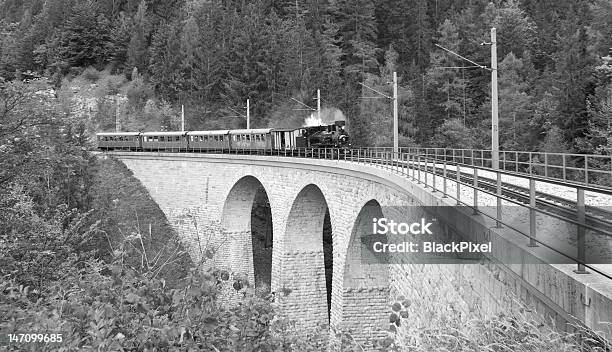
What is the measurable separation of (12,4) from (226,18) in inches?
2677

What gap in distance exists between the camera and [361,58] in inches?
3041

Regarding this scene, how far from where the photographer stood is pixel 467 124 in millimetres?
63094

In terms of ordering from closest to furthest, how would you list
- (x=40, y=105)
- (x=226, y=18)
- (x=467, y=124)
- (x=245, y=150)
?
1. (x=40, y=105)
2. (x=245, y=150)
3. (x=467, y=124)
4. (x=226, y=18)

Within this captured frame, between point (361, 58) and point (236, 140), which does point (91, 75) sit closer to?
point (361, 58)

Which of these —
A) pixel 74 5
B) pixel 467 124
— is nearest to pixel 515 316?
pixel 467 124

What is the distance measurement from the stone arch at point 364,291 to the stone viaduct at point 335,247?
43mm

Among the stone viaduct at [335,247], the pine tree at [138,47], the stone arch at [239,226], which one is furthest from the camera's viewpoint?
the pine tree at [138,47]

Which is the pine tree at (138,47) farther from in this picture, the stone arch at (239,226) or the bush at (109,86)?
the stone arch at (239,226)

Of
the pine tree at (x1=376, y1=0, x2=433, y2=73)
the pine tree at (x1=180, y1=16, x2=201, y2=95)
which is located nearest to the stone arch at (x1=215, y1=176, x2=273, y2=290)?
the pine tree at (x1=376, y1=0, x2=433, y2=73)

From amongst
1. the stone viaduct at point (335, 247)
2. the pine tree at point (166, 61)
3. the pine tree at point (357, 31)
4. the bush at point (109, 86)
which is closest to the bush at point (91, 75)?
the bush at point (109, 86)

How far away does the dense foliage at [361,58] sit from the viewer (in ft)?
173

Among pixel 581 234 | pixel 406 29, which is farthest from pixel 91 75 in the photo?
pixel 581 234

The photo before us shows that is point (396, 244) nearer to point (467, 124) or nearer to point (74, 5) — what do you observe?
point (467, 124)

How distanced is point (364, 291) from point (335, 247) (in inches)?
80.7
